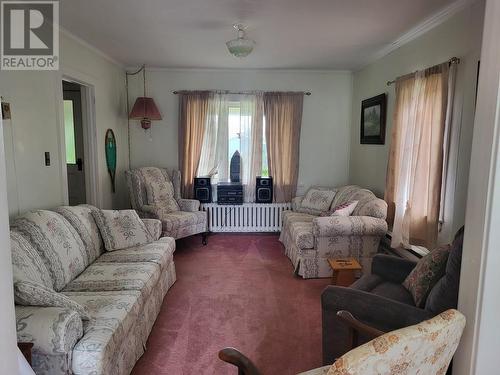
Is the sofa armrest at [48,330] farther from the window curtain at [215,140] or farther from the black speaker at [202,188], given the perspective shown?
the window curtain at [215,140]

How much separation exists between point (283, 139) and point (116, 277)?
124 inches

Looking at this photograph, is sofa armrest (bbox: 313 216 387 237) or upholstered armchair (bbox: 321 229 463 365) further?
sofa armrest (bbox: 313 216 387 237)

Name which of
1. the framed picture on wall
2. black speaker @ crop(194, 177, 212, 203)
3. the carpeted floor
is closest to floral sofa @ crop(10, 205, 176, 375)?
the carpeted floor

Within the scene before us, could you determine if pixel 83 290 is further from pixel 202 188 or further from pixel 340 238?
pixel 202 188

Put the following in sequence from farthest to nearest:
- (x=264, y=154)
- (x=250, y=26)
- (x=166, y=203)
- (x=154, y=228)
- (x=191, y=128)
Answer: (x=264, y=154) < (x=191, y=128) < (x=166, y=203) < (x=154, y=228) < (x=250, y=26)

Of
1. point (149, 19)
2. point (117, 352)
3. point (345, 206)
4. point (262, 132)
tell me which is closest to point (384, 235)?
point (345, 206)

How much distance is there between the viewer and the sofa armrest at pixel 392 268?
2.36m

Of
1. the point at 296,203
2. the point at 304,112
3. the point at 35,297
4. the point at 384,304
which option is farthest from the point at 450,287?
the point at 304,112

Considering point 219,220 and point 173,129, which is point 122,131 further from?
point 219,220

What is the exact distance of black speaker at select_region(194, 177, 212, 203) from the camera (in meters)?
4.85

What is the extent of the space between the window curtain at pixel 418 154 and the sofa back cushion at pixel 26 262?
2811 mm

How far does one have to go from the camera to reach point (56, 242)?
2.37 meters

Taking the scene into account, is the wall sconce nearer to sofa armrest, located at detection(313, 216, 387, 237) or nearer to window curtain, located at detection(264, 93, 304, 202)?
window curtain, located at detection(264, 93, 304, 202)

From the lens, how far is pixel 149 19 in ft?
9.10
